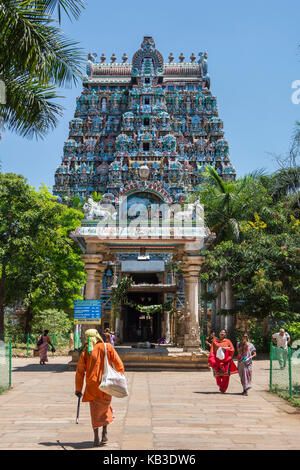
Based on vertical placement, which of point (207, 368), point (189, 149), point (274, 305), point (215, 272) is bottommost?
point (207, 368)

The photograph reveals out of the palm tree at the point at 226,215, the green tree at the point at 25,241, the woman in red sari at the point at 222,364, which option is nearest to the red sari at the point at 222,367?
the woman in red sari at the point at 222,364

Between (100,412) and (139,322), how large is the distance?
2860cm

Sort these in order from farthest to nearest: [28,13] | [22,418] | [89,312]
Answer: [89,312] → [28,13] → [22,418]

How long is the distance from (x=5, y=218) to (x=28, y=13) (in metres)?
16.1

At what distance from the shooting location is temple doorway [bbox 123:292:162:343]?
31.5 m

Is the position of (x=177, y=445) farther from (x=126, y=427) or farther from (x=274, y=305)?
(x=274, y=305)

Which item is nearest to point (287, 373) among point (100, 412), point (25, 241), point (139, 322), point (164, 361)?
point (164, 361)

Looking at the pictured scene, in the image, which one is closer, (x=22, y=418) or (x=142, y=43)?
(x=22, y=418)

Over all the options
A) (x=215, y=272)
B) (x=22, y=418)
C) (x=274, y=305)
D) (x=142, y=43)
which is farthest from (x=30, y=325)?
(x=142, y=43)

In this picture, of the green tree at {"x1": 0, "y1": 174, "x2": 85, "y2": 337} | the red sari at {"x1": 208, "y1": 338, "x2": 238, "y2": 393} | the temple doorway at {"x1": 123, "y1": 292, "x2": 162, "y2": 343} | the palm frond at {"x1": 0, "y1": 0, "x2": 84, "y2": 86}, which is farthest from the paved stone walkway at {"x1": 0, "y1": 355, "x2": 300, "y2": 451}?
the temple doorway at {"x1": 123, "y1": 292, "x2": 162, "y2": 343}

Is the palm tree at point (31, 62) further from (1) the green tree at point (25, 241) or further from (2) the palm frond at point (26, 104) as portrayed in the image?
(1) the green tree at point (25, 241)

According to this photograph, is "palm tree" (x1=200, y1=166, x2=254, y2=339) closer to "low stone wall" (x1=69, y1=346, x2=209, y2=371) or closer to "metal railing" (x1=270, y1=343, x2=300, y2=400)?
"low stone wall" (x1=69, y1=346, x2=209, y2=371)

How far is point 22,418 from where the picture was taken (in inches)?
295

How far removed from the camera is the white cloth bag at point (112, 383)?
19.5 ft
